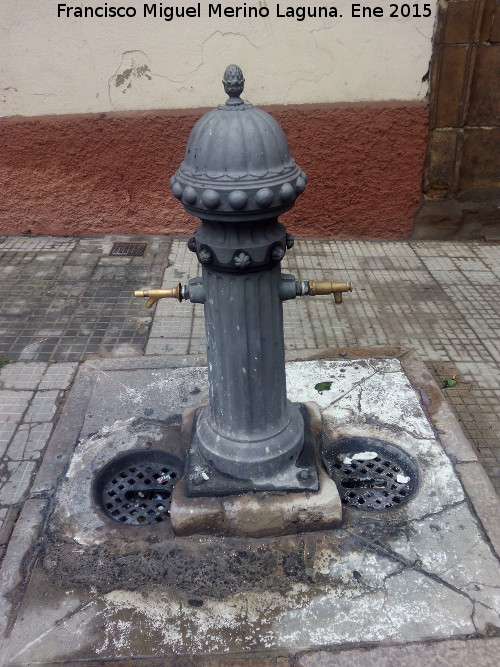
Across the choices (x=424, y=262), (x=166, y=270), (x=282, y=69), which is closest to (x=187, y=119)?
(x=282, y=69)

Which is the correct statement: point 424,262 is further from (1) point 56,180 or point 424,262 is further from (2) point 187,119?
(1) point 56,180

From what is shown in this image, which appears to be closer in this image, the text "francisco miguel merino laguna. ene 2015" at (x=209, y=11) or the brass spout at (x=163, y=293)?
the brass spout at (x=163, y=293)

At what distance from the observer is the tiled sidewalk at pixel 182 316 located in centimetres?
377

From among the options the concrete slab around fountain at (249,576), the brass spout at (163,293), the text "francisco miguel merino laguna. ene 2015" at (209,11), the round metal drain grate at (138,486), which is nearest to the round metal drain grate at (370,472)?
the concrete slab around fountain at (249,576)

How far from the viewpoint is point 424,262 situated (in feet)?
19.1

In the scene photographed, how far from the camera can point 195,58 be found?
17.9 ft

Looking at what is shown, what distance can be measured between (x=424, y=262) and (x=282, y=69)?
230cm

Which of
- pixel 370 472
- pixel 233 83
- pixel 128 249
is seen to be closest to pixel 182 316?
pixel 128 249

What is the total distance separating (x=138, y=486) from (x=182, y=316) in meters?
2.17

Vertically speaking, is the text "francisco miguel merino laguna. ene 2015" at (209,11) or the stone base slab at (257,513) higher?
the text "francisco miguel merino laguna. ene 2015" at (209,11)

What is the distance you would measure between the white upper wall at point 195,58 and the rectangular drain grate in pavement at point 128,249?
1.34 meters

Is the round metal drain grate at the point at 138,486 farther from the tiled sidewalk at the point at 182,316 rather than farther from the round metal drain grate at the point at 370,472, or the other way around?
the round metal drain grate at the point at 370,472

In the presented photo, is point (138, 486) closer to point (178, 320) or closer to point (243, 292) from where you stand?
point (243, 292)

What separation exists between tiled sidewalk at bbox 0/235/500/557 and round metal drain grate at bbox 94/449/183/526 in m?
0.52
